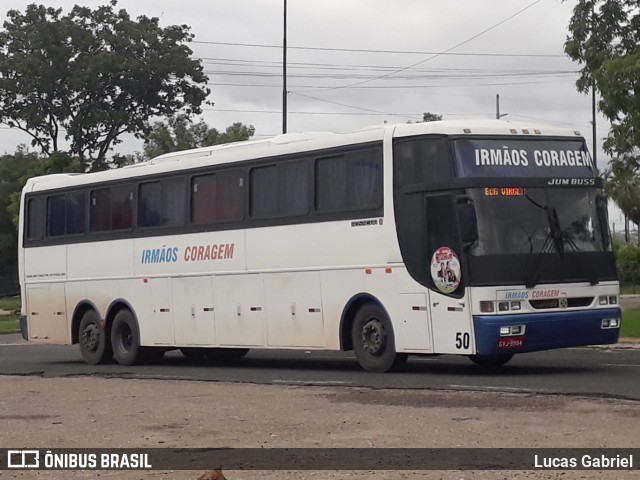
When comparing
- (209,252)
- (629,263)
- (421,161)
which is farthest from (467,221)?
(629,263)

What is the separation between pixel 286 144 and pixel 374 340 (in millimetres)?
3866

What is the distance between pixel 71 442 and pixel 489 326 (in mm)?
7346

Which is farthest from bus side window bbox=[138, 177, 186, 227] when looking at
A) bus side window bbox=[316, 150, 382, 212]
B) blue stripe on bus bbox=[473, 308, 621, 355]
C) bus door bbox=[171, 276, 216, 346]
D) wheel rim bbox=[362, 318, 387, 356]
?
blue stripe on bus bbox=[473, 308, 621, 355]

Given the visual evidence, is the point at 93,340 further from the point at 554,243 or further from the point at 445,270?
the point at 554,243

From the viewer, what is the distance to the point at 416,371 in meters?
20.8

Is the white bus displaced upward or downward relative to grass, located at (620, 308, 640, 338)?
upward

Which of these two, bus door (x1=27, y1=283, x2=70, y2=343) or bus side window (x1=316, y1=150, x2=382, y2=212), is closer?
bus side window (x1=316, y1=150, x2=382, y2=212)

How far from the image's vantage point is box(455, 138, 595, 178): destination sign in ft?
63.4

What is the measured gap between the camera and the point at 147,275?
83.0ft

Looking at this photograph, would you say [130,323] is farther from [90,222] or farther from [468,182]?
[468,182]

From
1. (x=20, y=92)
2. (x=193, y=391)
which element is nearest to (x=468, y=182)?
(x=193, y=391)

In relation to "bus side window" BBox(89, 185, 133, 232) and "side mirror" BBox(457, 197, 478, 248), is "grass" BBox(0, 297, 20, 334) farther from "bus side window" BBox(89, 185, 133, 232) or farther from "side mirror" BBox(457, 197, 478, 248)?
"side mirror" BBox(457, 197, 478, 248)

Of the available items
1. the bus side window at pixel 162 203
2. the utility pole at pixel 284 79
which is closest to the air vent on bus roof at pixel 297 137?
the bus side window at pixel 162 203

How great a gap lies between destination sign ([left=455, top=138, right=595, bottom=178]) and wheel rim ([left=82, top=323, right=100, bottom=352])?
992 centimetres
